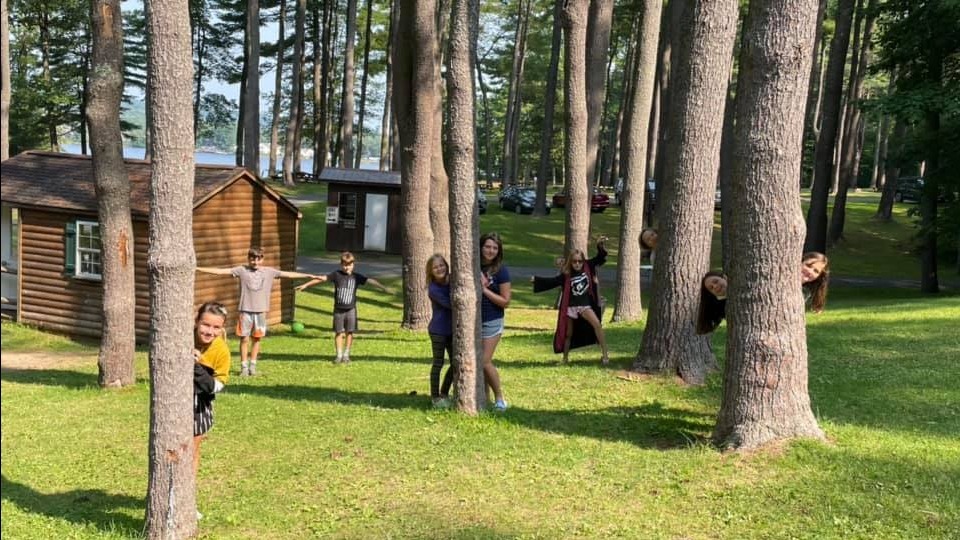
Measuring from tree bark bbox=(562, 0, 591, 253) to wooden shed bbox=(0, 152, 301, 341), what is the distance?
21.2ft

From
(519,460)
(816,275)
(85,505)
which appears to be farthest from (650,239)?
(85,505)

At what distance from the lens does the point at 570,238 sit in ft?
48.6

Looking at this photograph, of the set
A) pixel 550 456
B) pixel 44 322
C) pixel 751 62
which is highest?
pixel 751 62

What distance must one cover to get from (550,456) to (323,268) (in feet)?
64.3

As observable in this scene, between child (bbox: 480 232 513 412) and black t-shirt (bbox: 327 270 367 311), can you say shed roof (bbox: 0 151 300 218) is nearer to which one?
black t-shirt (bbox: 327 270 367 311)

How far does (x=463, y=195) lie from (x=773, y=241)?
9.45 feet

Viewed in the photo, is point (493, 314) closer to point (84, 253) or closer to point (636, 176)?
point (636, 176)

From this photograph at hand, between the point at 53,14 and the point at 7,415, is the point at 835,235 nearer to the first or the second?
the point at 7,415

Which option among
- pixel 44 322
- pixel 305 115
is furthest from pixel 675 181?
pixel 305 115

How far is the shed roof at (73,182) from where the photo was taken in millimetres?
15651

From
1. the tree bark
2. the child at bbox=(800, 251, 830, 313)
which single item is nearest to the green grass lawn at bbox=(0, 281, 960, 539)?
the child at bbox=(800, 251, 830, 313)

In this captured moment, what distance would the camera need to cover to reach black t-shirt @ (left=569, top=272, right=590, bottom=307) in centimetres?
1001

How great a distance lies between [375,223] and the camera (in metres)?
30.2

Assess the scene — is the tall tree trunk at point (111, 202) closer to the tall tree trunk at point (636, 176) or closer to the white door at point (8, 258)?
the white door at point (8, 258)
